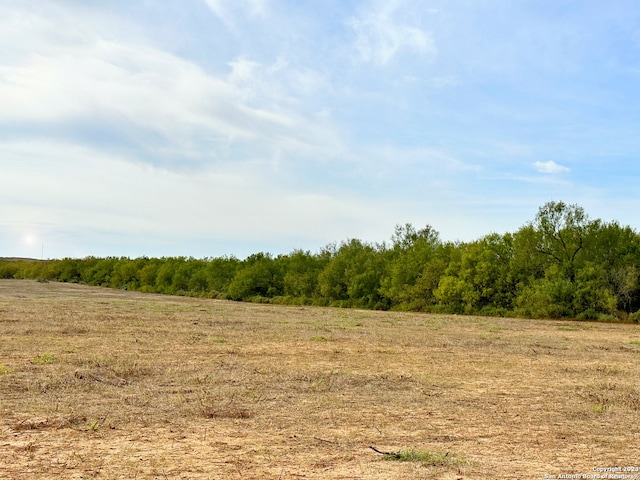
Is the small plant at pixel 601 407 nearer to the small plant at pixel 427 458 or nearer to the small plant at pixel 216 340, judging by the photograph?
the small plant at pixel 427 458

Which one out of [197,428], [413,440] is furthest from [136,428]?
[413,440]

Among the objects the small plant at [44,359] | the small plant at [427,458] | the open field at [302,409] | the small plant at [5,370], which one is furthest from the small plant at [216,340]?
the small plant at [427,458]

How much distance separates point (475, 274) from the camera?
164 feet

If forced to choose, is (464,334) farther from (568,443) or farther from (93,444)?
(93,444)

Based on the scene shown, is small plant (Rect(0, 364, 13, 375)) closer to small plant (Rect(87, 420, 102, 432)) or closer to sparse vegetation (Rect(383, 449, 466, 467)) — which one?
small plant (Rect(87, 420, 102, 432))

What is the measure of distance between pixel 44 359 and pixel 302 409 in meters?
8.36

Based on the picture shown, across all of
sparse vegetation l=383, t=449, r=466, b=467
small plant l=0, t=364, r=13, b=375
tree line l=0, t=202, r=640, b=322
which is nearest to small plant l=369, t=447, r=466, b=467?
sparse vegetation l=383, t=449, r=466, b=467

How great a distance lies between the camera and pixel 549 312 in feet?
146

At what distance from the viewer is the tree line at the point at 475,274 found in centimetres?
4412

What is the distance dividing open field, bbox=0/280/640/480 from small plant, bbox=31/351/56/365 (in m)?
0.11

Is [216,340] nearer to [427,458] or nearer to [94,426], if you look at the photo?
[94,426]

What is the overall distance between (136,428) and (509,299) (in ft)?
143

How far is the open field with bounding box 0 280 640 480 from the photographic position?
7.44 metres

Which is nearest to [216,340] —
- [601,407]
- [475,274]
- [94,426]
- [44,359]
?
[44,359]
